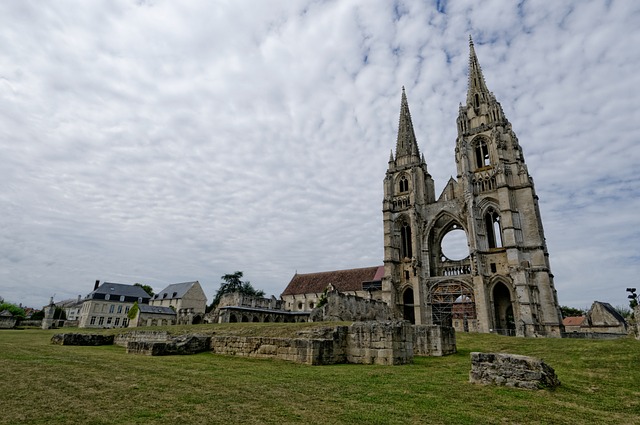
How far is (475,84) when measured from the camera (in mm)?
50344

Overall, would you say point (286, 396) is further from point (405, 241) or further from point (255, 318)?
point (405, 241)

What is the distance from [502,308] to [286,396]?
1612 inches

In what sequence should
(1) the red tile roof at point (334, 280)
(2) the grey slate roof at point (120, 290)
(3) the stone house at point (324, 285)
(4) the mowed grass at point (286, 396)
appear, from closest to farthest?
(4) the mowed grass at point (286, 396)
(2) the grey slate roof at point (120, 290)
(3) the stone house at point (324, 285)
(1) the red tile roof at point (334, 280)

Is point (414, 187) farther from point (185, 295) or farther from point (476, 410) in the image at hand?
point (476, 410)

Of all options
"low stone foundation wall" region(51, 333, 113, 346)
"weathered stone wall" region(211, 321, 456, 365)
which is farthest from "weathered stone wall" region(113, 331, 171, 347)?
"weathered stone wall" region(211, 321, 456, 365)

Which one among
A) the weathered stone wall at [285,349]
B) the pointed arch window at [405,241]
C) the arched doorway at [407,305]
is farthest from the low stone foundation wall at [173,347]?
the pointed arch window at [405,241]

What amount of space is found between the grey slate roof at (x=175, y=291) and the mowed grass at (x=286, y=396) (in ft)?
163

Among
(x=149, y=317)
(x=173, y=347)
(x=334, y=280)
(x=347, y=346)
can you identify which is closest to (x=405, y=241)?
(x=334, y=280)

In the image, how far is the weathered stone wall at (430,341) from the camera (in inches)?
583

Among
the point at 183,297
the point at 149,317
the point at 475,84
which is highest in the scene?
the point at 475,84

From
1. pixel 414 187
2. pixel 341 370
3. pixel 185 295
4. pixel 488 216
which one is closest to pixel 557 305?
pixel 488 216

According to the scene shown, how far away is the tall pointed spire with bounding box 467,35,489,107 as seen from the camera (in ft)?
160

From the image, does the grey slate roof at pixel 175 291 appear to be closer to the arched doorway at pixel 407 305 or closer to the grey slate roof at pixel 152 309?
the grey slate roof at pixel 152 309

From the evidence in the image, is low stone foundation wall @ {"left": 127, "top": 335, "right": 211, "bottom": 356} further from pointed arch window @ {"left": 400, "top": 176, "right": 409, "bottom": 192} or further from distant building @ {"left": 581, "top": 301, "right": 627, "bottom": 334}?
distant building @ {"left": 581, "top": 301, "right": 627, "bottom": 334}
